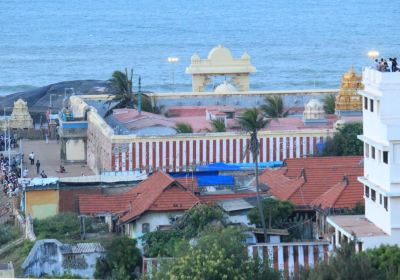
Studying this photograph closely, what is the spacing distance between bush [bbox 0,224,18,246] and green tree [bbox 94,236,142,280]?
5.03 m

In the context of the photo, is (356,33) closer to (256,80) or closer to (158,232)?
(256,80)

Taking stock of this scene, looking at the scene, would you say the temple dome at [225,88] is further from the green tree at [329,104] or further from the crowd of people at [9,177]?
the crowd of people at [9,177]

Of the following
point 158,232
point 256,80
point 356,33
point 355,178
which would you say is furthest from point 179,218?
point 356,33

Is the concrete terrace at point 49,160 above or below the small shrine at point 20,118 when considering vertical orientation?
below

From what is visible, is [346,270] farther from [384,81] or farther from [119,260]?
[119,260]

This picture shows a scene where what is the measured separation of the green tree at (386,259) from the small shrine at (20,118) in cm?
2913

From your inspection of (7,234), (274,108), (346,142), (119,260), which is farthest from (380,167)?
(274,108)

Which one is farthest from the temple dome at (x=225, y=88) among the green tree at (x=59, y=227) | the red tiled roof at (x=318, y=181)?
the green tree at (x=59, y=227)

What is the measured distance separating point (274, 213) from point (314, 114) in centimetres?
1479

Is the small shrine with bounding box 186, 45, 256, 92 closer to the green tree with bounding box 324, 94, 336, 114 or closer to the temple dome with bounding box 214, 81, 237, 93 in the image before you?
the temple dome with bounding box 214, 81, 237, 93

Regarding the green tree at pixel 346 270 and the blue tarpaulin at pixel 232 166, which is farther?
the blue tarpaulin at pixel 232 166

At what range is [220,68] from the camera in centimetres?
5634

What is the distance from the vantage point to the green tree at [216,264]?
2581 cm

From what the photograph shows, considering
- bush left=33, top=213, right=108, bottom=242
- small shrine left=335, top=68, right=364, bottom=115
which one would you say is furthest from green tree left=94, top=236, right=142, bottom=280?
small shrine left=335, top=68, right=364, bottom=115
